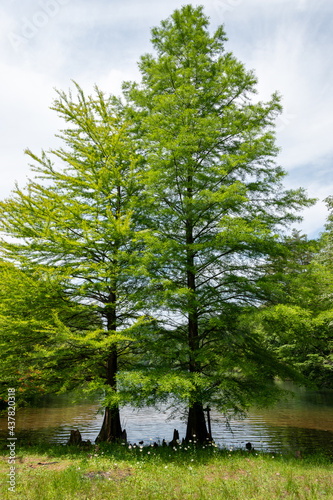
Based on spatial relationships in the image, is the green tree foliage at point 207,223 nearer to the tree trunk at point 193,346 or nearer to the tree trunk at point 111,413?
the tree trunk at point 193,346

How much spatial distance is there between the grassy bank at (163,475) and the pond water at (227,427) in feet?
5.86

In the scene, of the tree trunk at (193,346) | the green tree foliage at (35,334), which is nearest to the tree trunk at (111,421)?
the green tree foliage at (35,334)

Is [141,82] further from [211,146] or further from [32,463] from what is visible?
[32,463]

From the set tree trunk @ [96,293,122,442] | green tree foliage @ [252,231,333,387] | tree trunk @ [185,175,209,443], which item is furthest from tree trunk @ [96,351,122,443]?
green tree foliage @ [252,231,333,387]

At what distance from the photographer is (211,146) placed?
1147 centimetres

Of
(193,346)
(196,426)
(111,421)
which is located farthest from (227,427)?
(111,421)

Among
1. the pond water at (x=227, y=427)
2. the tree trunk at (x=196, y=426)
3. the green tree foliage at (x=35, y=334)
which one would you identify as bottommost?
the pond water at (x=227, y=427)

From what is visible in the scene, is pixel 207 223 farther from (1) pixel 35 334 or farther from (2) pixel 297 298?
(1) pixel 35 334

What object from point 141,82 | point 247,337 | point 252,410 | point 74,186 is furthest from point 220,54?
point 252,410

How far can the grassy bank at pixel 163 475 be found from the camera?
5998mm

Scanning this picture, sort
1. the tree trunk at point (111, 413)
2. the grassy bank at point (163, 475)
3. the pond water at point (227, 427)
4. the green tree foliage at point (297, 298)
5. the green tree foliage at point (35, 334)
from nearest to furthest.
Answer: the grassy bank at point (163, 475) → the green tree foliage at point (297, 298) → the green tree foliage at point (35, 334) → the tree trunk at point (111, 413) → the pond water at point (227, 427)

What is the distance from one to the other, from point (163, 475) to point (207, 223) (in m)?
7.39

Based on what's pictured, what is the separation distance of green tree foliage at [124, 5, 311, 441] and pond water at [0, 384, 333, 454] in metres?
1.94

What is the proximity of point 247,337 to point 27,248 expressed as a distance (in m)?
7.59
